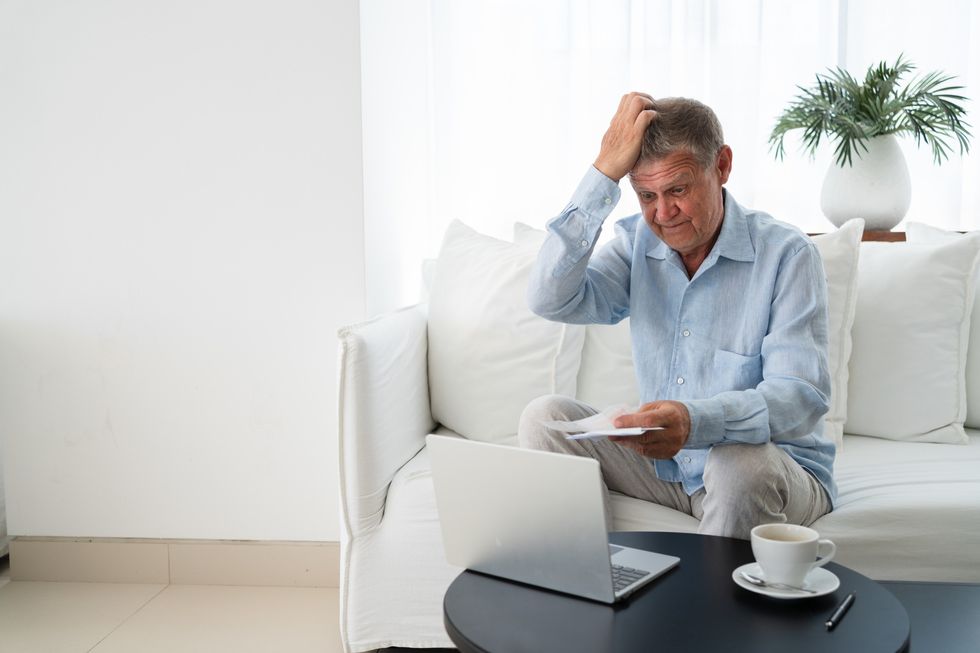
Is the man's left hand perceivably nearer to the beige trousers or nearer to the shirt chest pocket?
the beige trousers

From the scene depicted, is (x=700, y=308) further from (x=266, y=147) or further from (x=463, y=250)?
(x=266, y=147)

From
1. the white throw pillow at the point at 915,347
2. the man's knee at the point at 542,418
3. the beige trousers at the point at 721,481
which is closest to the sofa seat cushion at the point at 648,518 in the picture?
the beige trousers at the point at 721,481

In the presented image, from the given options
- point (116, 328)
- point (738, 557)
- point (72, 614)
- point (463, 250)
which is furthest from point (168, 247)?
point (738, 557)

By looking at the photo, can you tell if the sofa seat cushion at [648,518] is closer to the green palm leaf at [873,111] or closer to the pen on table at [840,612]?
the pen on table at [840,612]

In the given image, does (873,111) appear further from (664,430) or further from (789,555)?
(789,555)

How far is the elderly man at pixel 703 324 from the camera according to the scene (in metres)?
1.41

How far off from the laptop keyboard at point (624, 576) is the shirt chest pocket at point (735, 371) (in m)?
0.54

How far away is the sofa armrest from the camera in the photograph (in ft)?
5.68

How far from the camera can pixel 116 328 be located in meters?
2.29

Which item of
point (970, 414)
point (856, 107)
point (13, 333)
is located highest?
point (856, 107)

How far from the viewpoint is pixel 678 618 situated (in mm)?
1007

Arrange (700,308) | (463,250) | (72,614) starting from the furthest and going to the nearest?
1. (463,250)
2. (72,614)
3. (700,308)

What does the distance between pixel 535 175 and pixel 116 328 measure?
128 centimetres

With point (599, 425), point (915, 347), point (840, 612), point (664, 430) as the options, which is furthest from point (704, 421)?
point (915, 347)
